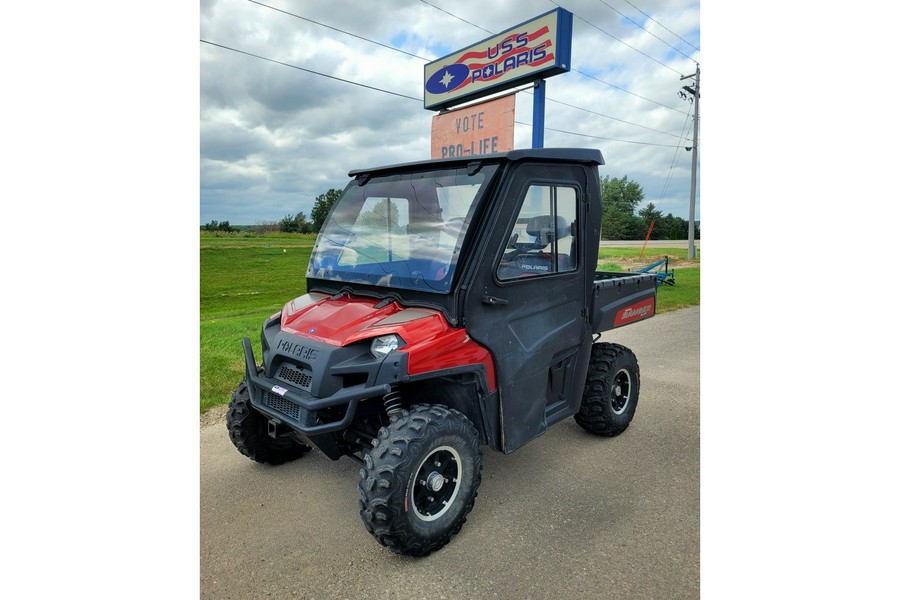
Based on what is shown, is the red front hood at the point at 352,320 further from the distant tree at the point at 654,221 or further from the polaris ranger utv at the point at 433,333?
the distant tree at the point at 654,221

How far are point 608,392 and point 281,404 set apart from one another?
249 cm

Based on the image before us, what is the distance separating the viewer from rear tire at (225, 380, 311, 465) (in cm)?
333

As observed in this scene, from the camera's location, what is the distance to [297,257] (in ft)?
45.6

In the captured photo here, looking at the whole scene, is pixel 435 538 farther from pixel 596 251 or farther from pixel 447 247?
pixel 596 251

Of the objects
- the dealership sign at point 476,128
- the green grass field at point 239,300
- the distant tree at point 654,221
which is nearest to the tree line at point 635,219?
the distant tree at point 654,221

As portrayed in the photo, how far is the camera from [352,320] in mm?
2855

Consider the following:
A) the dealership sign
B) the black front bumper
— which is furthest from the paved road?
the dealership sign

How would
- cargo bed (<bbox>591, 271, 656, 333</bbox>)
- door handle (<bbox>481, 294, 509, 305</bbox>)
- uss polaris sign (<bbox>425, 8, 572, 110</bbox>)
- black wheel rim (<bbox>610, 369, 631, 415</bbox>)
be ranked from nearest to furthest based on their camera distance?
door handle (<bbox>481, 294, 509, 305</bbox>), cargo bed (<bbox>591, 271, 656, 333</bbox>), black wheel rim (<bbox>610, 369, 631, 415</bbox>), uss polaris sign (<bbox>425, 8, 572, 110</bbox>)

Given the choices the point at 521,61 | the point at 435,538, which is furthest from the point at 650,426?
the point at 521,61

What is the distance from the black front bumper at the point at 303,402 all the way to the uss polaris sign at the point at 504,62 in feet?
18.9

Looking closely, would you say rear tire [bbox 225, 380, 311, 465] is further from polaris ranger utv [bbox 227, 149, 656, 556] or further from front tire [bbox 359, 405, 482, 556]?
front tire [bbox 359, 405, 482, 556]

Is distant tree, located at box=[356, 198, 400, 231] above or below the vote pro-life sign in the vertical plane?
below

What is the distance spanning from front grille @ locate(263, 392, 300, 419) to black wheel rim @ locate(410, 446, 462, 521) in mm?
761

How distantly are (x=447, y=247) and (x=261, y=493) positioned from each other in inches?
79.6
